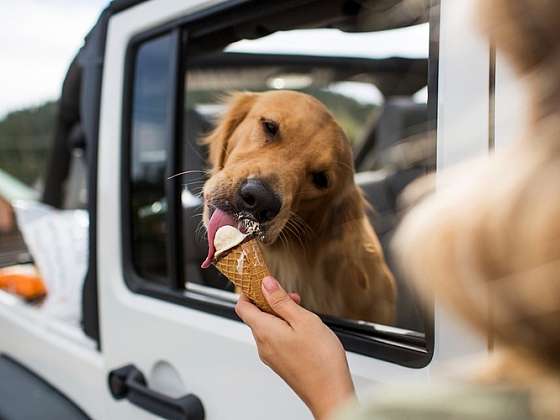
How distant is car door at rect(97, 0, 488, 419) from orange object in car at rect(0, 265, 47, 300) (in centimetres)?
81

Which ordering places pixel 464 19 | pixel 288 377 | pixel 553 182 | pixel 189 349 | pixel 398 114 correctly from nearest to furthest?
pixel 553 182 → pixel 464 19 → pixel 288 377 → pixel 189 349 → pixel 398 114

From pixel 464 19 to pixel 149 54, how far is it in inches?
39.6

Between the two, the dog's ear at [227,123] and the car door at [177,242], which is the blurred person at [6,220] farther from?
the dog's ear at [227,123]

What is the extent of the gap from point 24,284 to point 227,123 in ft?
4.99

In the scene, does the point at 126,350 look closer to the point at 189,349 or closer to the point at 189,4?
the point at 189,349

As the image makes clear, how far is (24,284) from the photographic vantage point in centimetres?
248

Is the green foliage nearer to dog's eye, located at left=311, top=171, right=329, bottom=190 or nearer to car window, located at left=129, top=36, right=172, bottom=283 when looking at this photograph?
car window, located at left=129, top=36, right=172, bottom=283

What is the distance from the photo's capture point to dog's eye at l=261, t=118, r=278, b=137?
127 cm

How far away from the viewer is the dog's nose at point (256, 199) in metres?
1.17

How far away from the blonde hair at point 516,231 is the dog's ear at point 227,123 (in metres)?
0.73

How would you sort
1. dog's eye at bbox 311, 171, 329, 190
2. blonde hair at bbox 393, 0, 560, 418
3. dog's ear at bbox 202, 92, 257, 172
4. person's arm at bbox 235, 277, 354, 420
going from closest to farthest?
blonde hair at bbox 393, 0, 560, 418
person's arm at bbox 235, 277, 354, 420
dog's eye at bbox 311, 171, 329, 190
dog's ear at bbox 202, 92, 257, 172

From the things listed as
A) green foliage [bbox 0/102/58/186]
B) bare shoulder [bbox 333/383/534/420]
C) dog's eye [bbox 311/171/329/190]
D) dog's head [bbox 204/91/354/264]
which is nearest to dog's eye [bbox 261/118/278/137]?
dog's head [bbox 204/91/354/264]

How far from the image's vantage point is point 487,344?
902 millimetres

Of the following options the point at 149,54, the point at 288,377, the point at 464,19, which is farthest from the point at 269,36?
the point at 288,377
